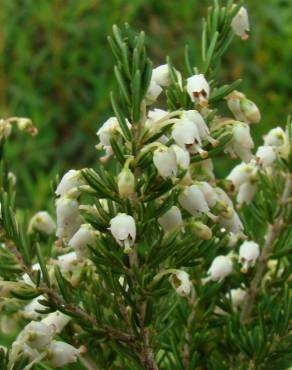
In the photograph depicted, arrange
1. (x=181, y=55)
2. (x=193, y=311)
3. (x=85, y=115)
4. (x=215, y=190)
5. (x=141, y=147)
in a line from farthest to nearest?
1. (x=181, y=55)
2. (x=85, y=115)
3. (x=193, y=311)
4. (x=215, y=190)
5. (x=141, y=147)

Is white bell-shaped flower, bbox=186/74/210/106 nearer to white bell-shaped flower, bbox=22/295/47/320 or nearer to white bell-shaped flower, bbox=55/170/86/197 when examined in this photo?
white bell-shaped flower, bbox=55/170/86/197

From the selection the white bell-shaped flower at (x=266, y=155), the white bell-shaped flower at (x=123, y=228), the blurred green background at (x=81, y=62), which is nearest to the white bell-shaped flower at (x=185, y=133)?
the white bell-shaped flower at (x=123, y=228)

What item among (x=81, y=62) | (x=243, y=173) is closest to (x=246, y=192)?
(x=243, y=173)

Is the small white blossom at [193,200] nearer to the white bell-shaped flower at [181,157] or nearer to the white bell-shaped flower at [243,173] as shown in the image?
the white bell-shaped flower at [181,157]

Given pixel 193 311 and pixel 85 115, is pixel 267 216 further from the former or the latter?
pixel 85 115

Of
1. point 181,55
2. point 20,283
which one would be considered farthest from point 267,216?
point 181,55

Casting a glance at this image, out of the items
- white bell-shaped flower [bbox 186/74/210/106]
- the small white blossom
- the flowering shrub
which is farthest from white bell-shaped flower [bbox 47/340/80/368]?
white bell-shaped flower [bbox 186/74/210/106]

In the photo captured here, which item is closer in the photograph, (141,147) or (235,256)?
(141,147)
